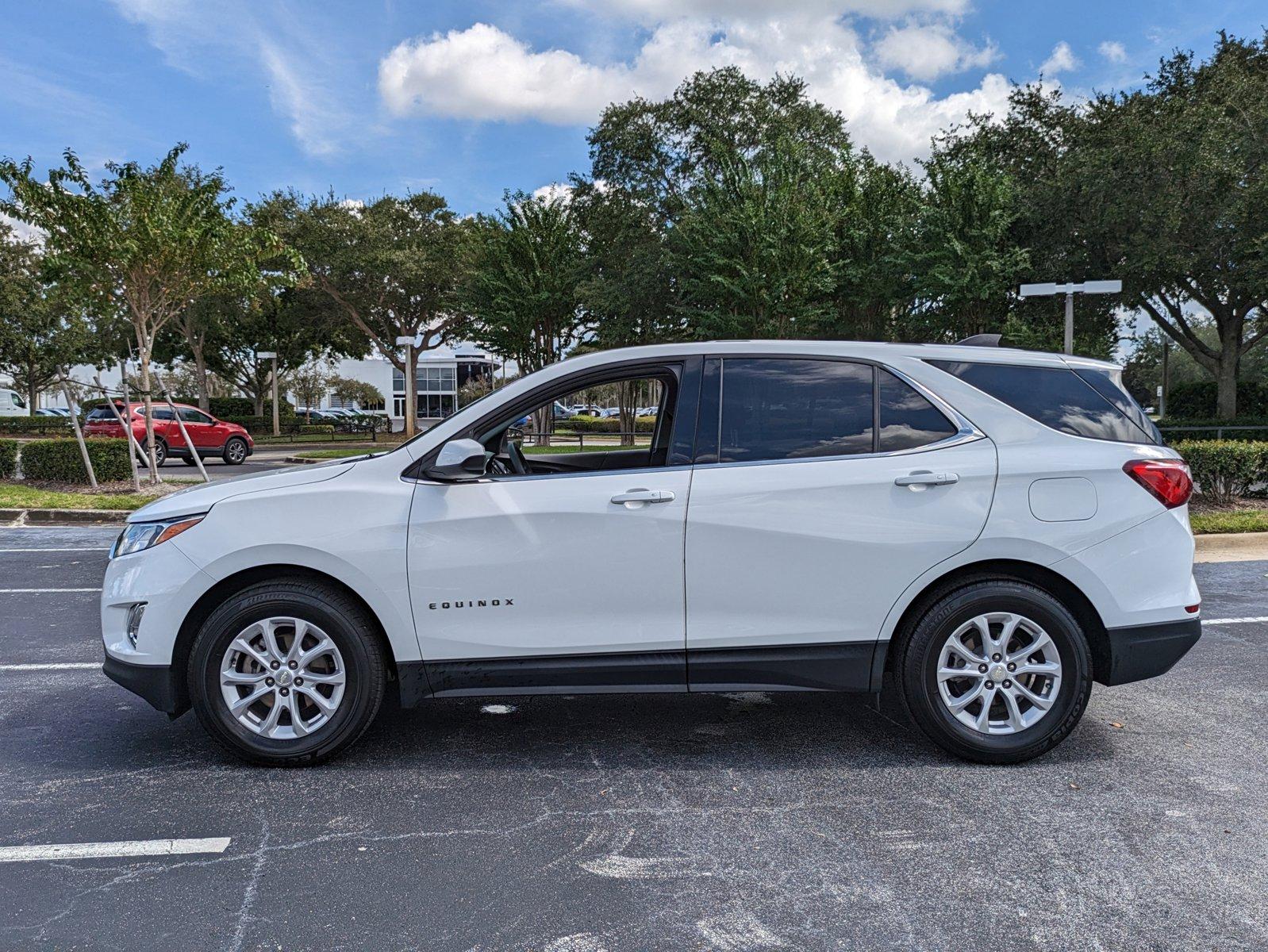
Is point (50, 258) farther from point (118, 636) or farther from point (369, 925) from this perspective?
point (369, 925)

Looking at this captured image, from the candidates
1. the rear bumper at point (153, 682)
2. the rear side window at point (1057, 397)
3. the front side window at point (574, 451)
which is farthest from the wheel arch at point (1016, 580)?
the rear bumper at point (153, 682)

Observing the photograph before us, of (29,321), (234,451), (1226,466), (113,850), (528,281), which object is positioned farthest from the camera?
(29,321)

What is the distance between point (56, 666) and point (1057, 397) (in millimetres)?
5752

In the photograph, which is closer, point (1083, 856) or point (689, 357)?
point (1083, 856)

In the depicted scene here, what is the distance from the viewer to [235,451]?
25719mm

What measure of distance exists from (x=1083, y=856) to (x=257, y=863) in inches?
110

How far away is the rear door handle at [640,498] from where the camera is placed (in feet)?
12.7

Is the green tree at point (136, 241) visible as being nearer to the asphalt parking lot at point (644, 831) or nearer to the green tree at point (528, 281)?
the asphalt parking lot at point (644, 831)

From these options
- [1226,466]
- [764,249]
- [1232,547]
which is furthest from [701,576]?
[764,249]

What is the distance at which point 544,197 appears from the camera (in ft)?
108

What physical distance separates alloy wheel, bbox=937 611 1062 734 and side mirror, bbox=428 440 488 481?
2.10m

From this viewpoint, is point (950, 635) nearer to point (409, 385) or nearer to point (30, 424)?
point (409, 385)

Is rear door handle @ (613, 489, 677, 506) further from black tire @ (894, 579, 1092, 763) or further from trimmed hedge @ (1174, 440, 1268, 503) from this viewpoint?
trimmed hedge @ (1174, 440, 1268, 503)

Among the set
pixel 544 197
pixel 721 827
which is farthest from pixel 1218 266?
pixel 721 827
